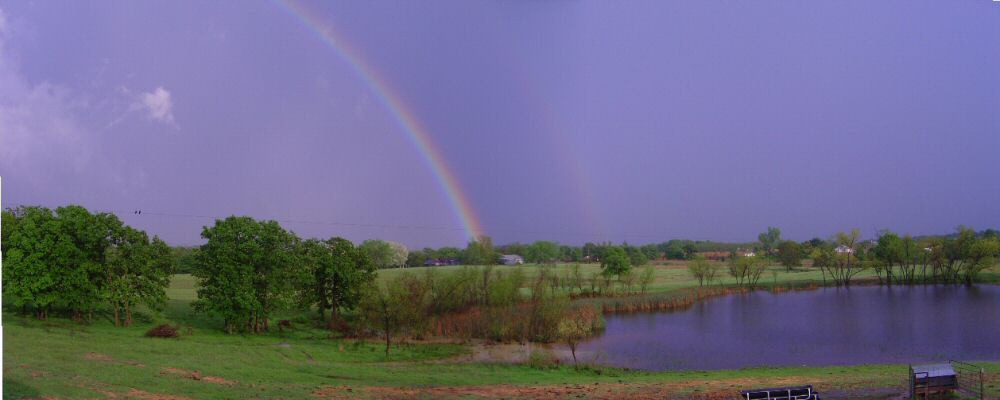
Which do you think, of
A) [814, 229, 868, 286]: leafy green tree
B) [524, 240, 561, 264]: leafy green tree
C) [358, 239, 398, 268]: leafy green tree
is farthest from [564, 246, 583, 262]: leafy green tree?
[814, 229, 868, 286]: leafy green tree

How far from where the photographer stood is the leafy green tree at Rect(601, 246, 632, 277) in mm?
84875

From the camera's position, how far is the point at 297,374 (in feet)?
88.6

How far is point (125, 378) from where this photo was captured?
22109 mm

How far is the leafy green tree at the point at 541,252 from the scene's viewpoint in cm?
16138

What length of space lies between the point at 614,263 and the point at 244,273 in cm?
5258

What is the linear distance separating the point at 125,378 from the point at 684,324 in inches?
1831

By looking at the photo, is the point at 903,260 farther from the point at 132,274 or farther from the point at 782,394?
the point at 132,274

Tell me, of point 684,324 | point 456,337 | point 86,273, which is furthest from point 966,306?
point 86,273

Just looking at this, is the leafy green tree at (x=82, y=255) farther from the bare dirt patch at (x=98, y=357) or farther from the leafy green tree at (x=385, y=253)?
the leafy green tree at (x=385, y=253)

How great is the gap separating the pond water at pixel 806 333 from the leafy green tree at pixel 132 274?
1151 inches

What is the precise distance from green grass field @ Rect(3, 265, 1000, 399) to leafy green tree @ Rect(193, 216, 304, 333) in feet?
13.2

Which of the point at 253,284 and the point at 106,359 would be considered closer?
the point at 106,359

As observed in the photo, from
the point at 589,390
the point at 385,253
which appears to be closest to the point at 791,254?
the point at 385,253

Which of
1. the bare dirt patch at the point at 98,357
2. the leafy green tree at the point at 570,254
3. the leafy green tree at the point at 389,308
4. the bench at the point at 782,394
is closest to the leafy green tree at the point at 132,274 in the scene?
the leafy green tree at the point at 389,308
